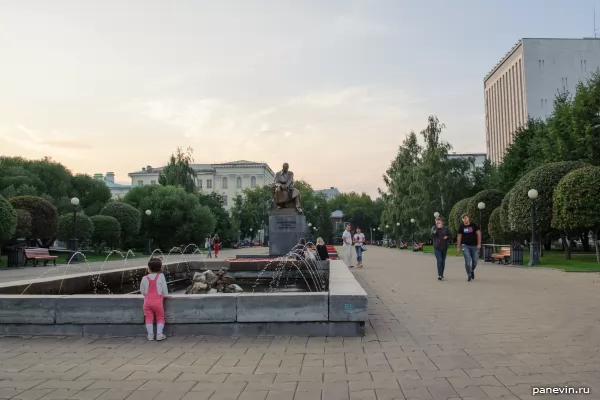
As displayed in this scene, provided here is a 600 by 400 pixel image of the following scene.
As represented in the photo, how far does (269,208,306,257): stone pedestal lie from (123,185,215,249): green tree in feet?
95.8

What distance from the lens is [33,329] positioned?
20.3 ft

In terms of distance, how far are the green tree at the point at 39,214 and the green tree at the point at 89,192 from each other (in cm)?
1683

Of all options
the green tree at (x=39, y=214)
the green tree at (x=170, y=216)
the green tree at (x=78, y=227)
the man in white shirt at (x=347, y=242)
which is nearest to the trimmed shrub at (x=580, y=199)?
the man in white shirt at (x=347, y=242)

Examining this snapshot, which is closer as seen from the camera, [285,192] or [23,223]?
[285,192]

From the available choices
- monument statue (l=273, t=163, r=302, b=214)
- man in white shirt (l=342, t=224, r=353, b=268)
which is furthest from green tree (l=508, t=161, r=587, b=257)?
monument statue (l=273, t=163, r=302, b=214)

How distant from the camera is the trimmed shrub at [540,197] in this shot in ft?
78.9

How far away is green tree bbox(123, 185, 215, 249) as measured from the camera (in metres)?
46.1

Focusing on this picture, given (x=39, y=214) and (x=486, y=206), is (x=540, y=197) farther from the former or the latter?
(x=39, y=214)

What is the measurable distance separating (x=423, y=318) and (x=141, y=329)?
159 inches

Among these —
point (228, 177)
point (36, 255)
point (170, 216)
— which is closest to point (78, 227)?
point (36, 255)

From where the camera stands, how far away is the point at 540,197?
2417cm

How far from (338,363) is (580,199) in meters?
19.9

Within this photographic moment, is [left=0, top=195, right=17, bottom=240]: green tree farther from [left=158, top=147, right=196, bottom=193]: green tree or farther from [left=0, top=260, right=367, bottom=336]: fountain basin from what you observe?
[left=158, top=147, right=196, bottom=193]: green tree

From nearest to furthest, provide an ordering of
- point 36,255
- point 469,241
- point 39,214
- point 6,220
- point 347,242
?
point 469,241, point 347,242, point 6,220, point 36,255, point 39,214
